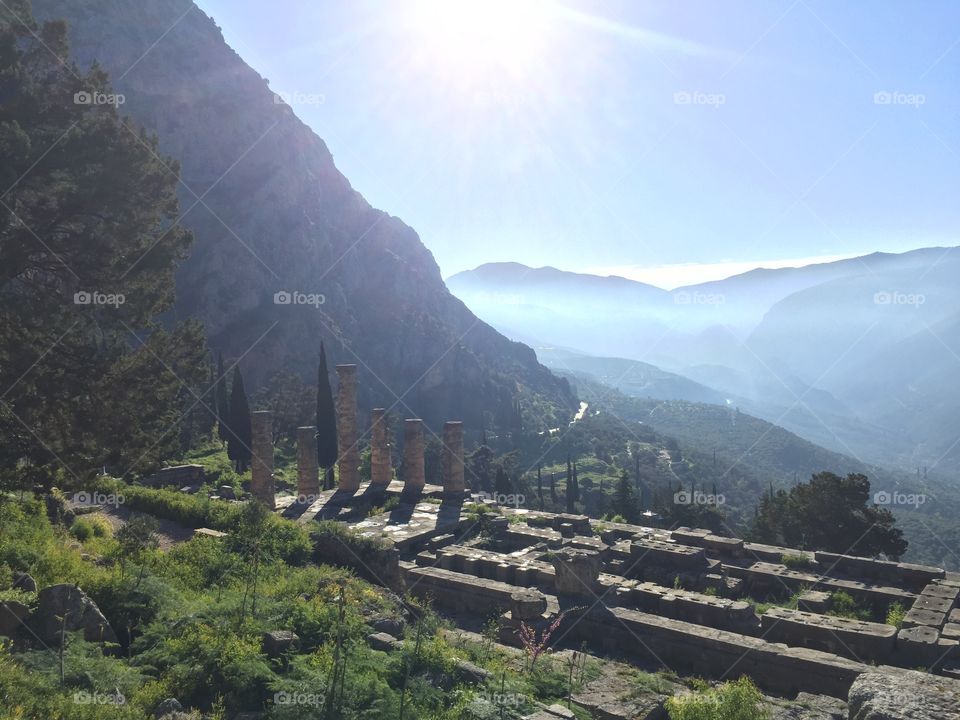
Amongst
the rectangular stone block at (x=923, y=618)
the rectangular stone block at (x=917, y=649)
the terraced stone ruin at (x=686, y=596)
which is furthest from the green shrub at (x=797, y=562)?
the rectangular stone block at (x=917, y=649)

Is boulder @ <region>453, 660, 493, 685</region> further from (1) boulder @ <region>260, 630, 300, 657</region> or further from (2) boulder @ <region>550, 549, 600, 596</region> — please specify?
(2) boulder @ <region>550, 549, 600, 596</region>

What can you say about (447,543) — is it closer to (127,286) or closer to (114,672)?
(127,286)

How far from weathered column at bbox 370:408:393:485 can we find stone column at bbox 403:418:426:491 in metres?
0.98

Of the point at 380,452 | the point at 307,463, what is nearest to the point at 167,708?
the point at 307,463

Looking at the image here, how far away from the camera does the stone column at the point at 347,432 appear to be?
2772 cm

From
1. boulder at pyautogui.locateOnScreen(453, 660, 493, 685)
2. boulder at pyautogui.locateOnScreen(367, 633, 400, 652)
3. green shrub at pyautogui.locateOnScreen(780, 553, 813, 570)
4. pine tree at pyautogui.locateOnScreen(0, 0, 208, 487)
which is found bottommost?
green shrub at pyautogui.locateOnScreen(780, 553, 813, 570)

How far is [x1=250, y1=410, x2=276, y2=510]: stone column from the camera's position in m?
25.3

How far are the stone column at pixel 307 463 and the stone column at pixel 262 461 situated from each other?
5.02 ft

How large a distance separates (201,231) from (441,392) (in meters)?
36.0

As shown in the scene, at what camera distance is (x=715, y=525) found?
1460 inches

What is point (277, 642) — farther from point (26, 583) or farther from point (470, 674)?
point (26, 583)

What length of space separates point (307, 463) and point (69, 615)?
18.9 metres

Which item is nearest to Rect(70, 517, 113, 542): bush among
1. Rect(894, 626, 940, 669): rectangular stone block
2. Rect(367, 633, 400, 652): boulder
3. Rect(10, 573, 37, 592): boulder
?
Rect(10, 573, 37, 592): boulder

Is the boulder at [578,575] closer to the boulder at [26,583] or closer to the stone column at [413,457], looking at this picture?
the boulder at [26,583]
